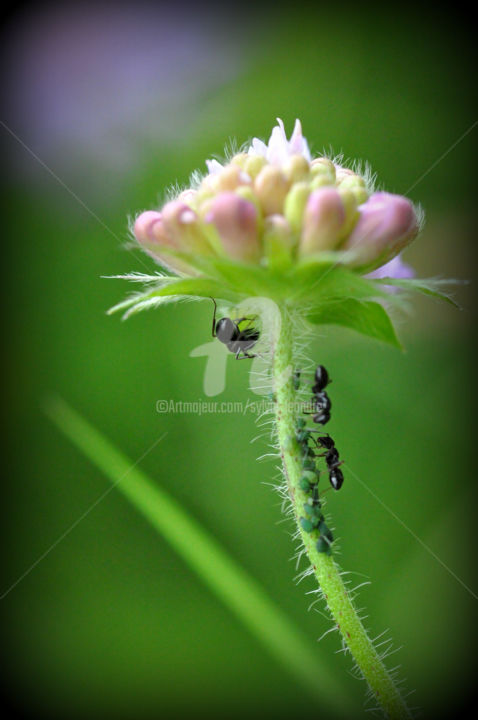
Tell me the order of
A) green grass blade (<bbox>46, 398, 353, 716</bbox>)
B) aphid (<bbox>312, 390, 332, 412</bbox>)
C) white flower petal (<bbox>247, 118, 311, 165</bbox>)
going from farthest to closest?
green grass blade (<bbox>46, 398, 353, 716</bbox>), aphid (<bbox>312, 390, 332, 412</bbox>), white flower petal (<bbox>247, 118, 311, 165</bbox>)

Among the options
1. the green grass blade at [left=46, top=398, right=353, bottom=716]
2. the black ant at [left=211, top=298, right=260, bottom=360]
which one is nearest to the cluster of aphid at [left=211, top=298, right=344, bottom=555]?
the black ant at [left=211, top=298, right=260, bottom=360]

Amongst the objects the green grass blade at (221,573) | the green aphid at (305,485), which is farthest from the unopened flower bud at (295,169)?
the green grass blade at (221,573)

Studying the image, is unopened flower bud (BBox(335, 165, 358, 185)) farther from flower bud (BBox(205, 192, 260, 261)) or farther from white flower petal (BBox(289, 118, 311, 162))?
flower bud (BBox(205, 192, 260, 261))

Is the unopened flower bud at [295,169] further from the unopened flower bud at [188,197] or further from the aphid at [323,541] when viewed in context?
the aphid at [323,541]

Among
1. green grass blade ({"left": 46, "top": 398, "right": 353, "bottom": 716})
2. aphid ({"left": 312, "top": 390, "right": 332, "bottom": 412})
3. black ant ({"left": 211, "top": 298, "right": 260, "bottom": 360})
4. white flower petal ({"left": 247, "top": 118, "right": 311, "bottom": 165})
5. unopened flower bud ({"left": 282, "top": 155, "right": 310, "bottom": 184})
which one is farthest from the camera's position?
green grass blade ({"left": 46, "top": 398, "right": 353, "bottom": 716})

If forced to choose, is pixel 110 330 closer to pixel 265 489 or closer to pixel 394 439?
pixel 265 489

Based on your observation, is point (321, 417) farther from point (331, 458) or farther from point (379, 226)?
point (379, 226)

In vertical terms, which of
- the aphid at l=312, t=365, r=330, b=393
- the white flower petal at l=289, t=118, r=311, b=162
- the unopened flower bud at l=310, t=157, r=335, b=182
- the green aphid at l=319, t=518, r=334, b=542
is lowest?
the green aphid at l=319, t=518, r=334, b=542
